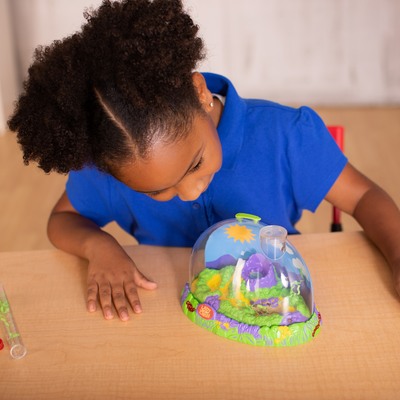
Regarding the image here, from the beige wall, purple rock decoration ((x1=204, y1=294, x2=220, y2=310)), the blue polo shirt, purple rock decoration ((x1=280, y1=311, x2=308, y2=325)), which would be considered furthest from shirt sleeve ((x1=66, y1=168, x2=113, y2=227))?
the beige wall

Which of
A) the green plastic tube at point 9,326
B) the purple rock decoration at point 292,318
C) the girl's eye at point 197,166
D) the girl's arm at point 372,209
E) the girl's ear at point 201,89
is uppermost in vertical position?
the girl's ear at point 201,89

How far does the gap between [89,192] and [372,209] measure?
0.60 meters

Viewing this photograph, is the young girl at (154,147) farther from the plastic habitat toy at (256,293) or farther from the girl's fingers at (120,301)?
the plastic habitat toy at (256,293)

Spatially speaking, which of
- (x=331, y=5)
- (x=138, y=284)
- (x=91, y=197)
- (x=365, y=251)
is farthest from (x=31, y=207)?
(x=331, y=5)

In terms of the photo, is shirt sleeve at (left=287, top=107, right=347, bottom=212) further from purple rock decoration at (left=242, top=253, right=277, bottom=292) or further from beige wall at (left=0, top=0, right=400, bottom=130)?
beige wall at (left=0, top=0, right=400, bottom=130)

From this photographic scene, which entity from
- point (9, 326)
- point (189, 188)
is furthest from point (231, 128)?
point (9, 326)

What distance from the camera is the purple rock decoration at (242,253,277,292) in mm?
667

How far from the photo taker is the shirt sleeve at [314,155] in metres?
0.91

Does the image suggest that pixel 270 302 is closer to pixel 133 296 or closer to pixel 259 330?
pixel 259 330

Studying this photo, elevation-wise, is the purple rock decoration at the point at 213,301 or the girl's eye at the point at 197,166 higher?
the girl's eye at the point at 197,166

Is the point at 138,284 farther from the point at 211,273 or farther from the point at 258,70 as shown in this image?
the point at 258,70

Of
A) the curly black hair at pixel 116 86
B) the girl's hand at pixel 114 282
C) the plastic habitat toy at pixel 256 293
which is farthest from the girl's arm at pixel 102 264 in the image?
the curly black hair at pixel 116 86

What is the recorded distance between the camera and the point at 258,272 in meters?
0.67

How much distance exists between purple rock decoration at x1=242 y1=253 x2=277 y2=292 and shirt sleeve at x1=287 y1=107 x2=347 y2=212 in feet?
1.02
